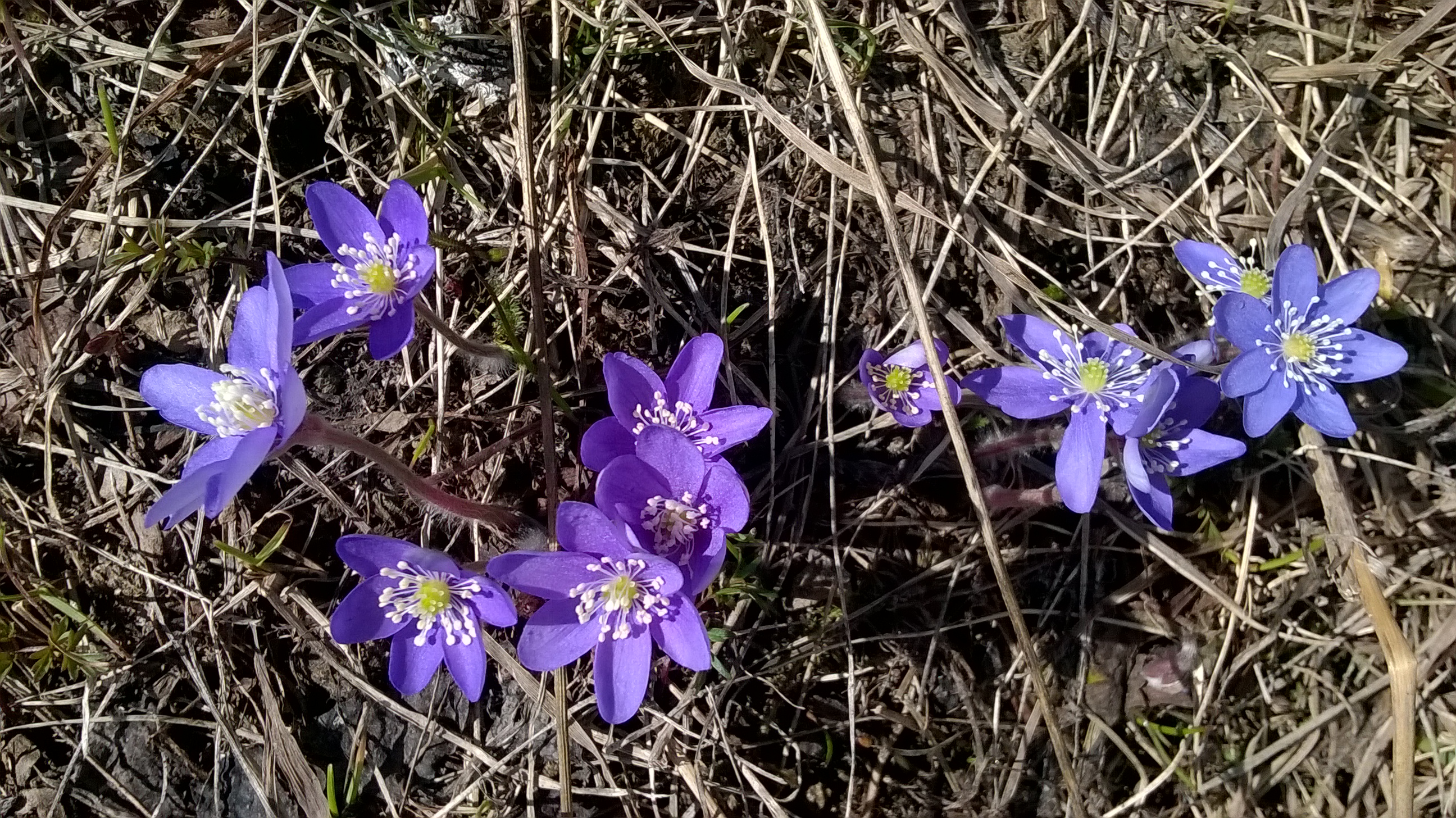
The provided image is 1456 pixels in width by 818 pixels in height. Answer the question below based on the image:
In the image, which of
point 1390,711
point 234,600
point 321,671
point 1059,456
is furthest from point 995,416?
point 234,600

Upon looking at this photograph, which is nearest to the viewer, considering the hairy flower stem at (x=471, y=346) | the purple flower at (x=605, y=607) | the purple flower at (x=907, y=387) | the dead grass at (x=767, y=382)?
the purple flower at (x=605, y=607)

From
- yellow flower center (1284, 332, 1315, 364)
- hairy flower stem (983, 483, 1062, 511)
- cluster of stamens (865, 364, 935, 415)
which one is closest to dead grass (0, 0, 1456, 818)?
hairy flower stem (983, 483, 1062, 511)

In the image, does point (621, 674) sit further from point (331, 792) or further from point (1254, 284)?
point (1254, 284)

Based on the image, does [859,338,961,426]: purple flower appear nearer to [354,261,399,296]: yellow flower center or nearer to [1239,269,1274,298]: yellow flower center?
[1239,269,1274,298]: yellow flower center

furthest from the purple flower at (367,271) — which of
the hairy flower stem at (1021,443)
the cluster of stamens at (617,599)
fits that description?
the hairy flower stem at (1021,443)

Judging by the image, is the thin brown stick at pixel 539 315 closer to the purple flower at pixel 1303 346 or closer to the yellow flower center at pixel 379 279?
the yellow flower center at pixel 379 279

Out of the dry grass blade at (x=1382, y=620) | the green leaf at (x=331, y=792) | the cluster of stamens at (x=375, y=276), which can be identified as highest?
the cluster of stamens at (x=375, y=276)
